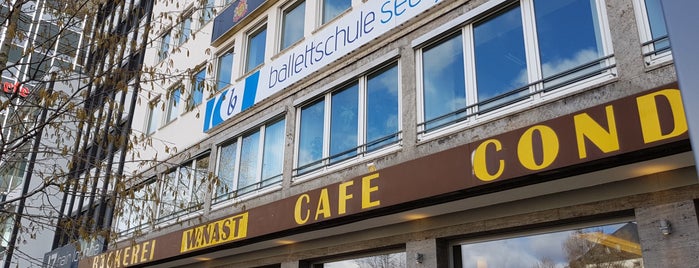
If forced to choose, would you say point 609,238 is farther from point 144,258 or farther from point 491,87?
point 144,258

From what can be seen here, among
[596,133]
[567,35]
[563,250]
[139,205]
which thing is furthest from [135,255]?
[596,133]

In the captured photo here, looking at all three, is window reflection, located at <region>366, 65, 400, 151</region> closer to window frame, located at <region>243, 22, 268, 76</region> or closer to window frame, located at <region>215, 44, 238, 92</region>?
window frame, located at <region>243, 22, 268, 76</region>

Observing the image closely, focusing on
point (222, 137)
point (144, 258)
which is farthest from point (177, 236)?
point (222, 137)

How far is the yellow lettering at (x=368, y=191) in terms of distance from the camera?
8.98 m

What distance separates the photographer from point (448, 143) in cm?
889

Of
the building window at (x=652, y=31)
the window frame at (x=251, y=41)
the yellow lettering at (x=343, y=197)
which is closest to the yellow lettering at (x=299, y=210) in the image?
the yellow lettering at (x=343, y=197)

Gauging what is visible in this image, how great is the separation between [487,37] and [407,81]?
1681 mm

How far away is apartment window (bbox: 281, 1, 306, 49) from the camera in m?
13.7

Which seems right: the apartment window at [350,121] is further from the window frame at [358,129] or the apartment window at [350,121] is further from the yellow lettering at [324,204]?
the yellow lettering at [324,204]

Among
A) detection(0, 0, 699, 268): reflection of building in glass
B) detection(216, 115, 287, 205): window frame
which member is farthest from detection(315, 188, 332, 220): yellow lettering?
detection(216, 115, 287, 205): window frame

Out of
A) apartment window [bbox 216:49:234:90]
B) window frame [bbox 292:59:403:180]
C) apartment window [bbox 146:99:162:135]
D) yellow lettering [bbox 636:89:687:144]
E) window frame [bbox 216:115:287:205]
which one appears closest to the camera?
yellow lettering [bbox 636:89:687:144]

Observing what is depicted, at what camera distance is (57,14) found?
285 inches

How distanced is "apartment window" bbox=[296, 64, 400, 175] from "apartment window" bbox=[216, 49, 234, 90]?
4.28 m

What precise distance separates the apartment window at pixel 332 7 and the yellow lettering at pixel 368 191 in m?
4.65
